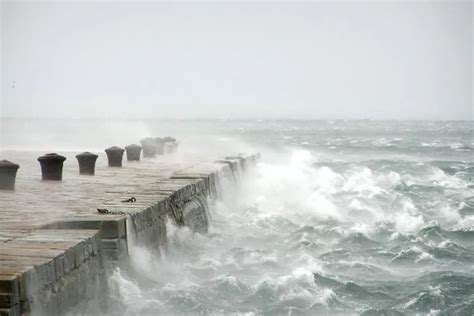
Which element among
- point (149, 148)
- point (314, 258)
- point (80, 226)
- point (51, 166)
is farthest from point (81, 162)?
point (80, 226)

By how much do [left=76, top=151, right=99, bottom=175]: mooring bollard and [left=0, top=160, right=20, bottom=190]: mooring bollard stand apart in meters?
3.20

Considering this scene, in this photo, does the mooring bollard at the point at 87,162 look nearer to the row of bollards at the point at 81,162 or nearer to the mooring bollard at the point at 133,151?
the row of bollards at the point at 81,162

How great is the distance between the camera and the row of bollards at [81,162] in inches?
503

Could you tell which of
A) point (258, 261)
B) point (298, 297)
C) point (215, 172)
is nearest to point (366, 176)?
point (215, 172)

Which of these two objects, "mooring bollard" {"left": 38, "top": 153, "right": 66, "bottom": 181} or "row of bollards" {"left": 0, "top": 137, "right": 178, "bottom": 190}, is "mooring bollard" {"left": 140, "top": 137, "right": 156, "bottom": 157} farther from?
"mooring bollard" {"left": 38, "top": 153, "right": 66, "bottom": 181}

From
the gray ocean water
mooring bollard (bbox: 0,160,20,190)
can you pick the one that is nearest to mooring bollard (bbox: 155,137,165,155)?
the gray ocean water

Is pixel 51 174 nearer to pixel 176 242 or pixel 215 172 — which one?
pixel 176 242

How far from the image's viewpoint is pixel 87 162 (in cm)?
1608

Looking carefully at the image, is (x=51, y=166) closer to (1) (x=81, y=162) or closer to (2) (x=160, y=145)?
(1) (x=81, y=162)

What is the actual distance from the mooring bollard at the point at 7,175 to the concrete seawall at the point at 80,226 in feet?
0.90

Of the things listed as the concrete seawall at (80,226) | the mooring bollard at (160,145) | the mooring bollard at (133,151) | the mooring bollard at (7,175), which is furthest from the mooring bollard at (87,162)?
the mooring bollard at (160,145)

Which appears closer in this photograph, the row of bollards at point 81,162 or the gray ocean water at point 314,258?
the gray ocean water at point 314,258

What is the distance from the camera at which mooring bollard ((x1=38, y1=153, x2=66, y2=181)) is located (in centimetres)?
1459

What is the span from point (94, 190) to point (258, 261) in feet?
11.9
